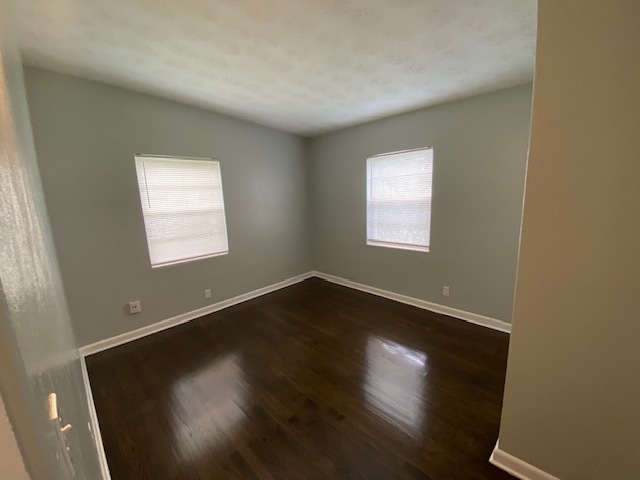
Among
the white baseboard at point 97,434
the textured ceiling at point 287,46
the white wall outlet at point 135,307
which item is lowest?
the white baseboard at point 97,434

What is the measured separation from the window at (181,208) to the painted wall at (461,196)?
1915 mm

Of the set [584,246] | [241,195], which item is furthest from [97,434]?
[584,246]

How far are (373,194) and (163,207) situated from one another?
264cm

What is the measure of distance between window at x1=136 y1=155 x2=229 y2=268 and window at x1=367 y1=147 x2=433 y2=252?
6.83 ft

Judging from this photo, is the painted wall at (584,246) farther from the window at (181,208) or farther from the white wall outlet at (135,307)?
the white wall outlet at (135,307)

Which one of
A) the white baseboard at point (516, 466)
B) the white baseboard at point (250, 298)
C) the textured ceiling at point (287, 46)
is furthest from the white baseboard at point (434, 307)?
the textured ceiling at point (287, 46)

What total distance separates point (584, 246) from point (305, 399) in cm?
182

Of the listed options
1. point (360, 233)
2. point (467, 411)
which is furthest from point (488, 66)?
point (467, 411)

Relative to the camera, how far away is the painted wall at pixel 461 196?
2.41m

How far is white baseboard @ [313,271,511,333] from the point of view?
2642 mm

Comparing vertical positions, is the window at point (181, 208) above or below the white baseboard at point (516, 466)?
above

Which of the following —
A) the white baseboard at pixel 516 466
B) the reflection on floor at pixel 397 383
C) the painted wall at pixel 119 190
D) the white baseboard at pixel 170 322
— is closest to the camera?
the white baseboard at pixel 516 466

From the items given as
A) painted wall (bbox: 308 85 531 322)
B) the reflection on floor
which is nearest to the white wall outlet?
the reflection on floor

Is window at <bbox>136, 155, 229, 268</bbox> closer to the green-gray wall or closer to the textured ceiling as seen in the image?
the green-gray wall
